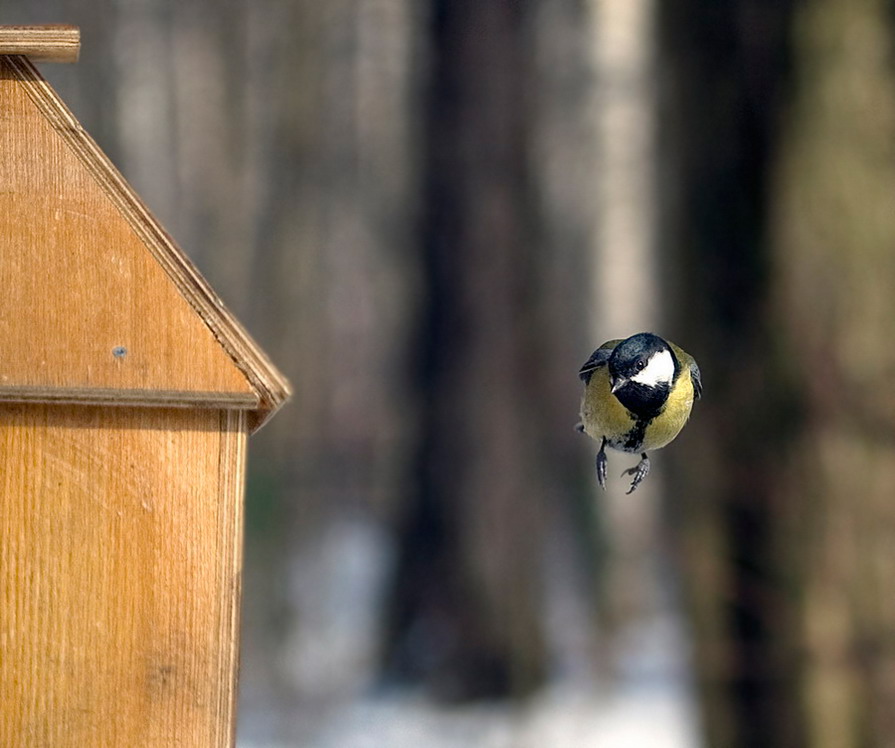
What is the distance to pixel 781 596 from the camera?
14.7 feet

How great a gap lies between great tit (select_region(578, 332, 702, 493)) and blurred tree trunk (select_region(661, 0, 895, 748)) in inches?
95.9

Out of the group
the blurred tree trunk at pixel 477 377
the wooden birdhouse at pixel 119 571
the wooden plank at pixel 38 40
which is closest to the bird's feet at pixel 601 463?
the wooden birdhouse at pixel 119 571

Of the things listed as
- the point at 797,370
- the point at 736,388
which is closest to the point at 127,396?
the point at 797,370

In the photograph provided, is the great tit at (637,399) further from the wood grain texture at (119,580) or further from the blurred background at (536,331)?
the blurred background at (536,331)

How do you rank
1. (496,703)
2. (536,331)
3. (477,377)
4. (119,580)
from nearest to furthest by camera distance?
(119,580), (496,703), (477,377), (536,331)

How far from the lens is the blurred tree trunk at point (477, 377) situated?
22.8 ft

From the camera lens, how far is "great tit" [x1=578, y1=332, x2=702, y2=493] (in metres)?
1.86

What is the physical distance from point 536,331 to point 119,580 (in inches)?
224

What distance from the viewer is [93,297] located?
1570 millimetres

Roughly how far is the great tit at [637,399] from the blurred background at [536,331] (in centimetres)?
247

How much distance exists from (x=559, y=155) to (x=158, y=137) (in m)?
4.45

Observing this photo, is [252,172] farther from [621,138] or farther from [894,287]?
[894,287]

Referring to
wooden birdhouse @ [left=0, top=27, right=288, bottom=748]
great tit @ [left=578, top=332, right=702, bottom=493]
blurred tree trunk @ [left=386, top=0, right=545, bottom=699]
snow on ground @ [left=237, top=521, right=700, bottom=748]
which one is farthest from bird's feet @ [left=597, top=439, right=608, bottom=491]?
blurred tree trunk @ [left=386, top=0, right=545, bottom=699]

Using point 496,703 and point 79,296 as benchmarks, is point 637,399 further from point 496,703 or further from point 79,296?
point 496,703
